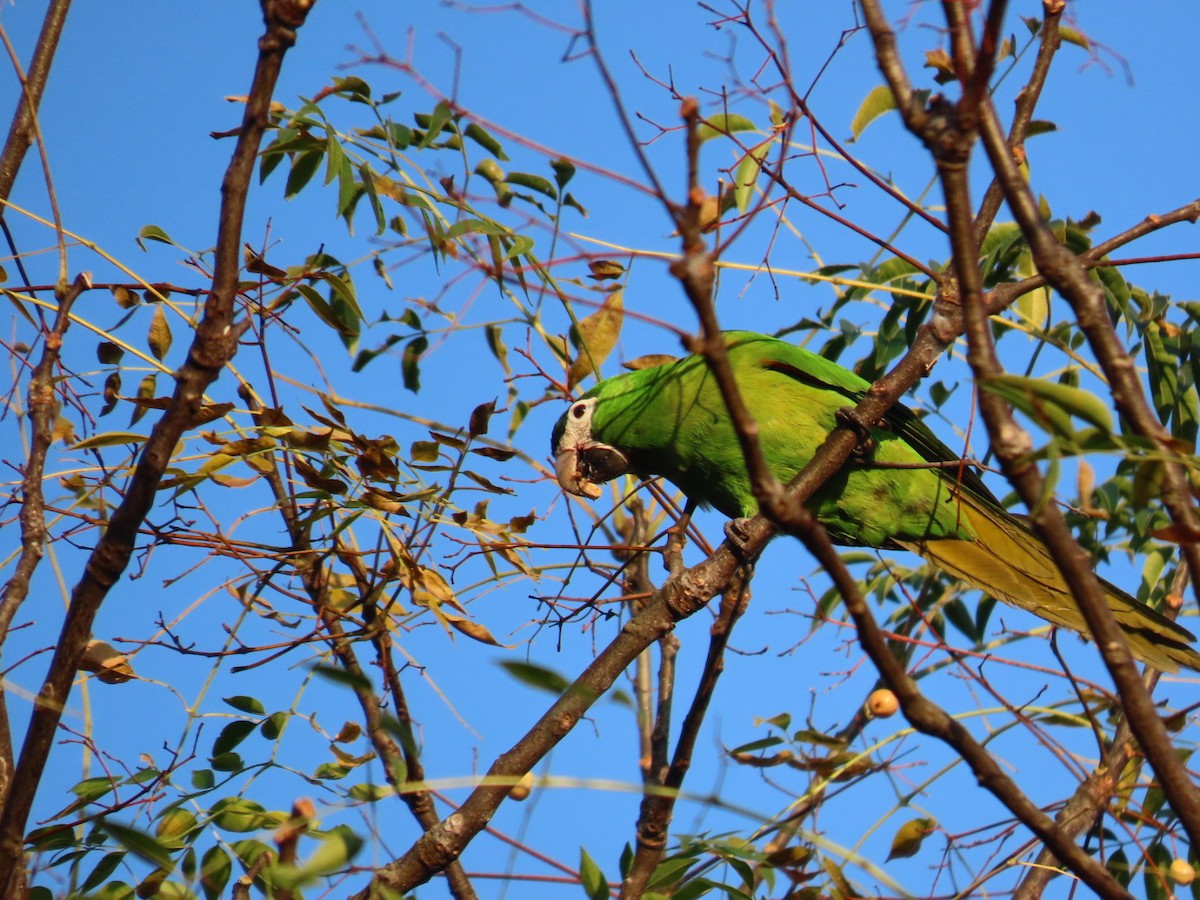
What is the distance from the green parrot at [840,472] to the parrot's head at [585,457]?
4.0 inches

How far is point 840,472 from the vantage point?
356 cm

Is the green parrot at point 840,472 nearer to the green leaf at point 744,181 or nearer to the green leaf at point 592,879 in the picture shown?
the green leaf at point 744,181

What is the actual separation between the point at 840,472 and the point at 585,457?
96cm

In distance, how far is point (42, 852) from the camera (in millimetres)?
2092

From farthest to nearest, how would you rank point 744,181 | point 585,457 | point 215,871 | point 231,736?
1. point 585,457
2. point 744,181
3. point 231,736
4. point 215,871

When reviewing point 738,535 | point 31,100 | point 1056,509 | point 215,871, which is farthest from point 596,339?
point 1056,509

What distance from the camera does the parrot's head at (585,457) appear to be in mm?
3980

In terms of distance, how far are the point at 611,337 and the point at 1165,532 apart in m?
1.92

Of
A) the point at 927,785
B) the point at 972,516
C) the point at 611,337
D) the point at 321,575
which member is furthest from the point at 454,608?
the point at 972,516

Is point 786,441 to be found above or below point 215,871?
above

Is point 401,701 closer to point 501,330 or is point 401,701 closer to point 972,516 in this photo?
point 501,330

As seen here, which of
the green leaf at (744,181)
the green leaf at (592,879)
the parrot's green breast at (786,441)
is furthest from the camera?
the parrot's green breast at (786,441)

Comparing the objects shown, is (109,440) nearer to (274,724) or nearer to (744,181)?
(274,724)

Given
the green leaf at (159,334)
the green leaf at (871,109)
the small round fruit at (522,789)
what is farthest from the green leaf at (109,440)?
the green leaf at (871,109)
